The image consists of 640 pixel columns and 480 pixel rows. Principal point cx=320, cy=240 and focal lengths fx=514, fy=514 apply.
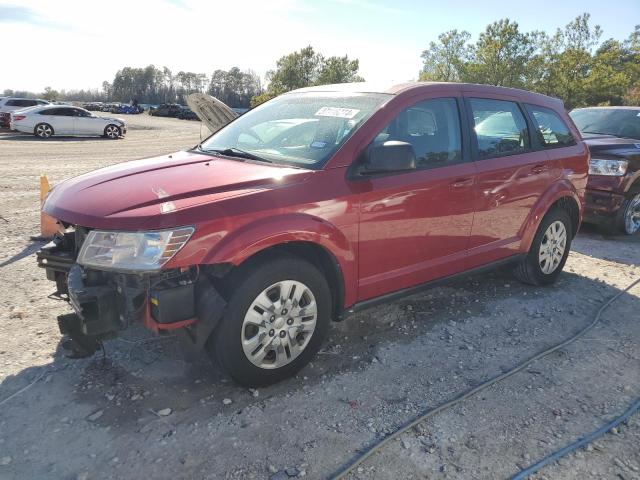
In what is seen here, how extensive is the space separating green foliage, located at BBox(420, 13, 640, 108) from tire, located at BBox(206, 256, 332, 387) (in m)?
35.9

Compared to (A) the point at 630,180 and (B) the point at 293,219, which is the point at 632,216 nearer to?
(A) the point at 630,180

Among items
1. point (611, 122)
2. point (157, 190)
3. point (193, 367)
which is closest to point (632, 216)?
point (611, 122)

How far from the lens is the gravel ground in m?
2.57

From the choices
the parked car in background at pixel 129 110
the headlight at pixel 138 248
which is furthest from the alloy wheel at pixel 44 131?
the parked car in background at pixel 129 110

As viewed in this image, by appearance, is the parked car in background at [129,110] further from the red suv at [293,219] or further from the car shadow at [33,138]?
the red suv at [293,219]

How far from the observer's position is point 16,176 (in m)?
10.6

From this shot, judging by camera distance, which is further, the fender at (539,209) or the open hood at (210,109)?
the open hood at (210,109)

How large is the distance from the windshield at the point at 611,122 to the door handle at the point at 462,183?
5615 mm

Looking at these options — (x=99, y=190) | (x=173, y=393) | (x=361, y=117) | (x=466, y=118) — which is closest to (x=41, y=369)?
(x=173, y=393)

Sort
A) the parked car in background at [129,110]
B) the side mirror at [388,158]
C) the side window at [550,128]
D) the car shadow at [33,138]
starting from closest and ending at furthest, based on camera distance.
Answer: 1. the side mirror at [388,158]
2. the side window at [550,128]
3. the car shadow at [33,138]
4. the parked car in background at [129,110]

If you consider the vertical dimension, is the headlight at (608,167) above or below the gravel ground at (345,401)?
above

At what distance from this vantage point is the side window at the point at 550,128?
4.88 m

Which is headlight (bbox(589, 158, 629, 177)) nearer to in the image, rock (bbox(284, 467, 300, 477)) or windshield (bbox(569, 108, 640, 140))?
windshield (bbox(569, 108, 640, 140))

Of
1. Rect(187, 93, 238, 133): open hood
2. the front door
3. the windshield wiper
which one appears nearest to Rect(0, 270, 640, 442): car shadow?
the front door
